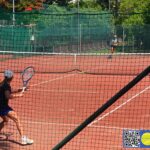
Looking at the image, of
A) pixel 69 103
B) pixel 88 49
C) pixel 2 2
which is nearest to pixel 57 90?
pixel 69 103

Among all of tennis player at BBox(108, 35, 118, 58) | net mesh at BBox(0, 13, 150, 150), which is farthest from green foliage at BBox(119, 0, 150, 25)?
net mesh at BBox(0, 13, 150, 150)

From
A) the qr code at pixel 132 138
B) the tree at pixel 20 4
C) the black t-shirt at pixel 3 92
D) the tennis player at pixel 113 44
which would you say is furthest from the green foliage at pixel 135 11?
the qr code at pixel 132 138

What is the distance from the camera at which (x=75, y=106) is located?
41.8ft

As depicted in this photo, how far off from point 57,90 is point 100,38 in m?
13.5

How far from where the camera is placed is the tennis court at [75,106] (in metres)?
8.98

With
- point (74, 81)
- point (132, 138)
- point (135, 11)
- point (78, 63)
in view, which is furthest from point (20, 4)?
point (132, 138)

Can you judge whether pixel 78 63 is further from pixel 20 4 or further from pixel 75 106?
pixel 20 4

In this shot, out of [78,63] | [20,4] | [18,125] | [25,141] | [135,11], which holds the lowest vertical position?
[25,141]

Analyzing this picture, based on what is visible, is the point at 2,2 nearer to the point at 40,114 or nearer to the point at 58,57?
the point at 58,57

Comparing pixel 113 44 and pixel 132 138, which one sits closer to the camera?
pixel 132 138

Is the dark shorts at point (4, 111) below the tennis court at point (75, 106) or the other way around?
the other way around

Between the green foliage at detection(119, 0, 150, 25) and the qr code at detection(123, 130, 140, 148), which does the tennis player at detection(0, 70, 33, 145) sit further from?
the green foliage at detection(119, 0, 150, 25)

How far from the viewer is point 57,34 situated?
27.6 m

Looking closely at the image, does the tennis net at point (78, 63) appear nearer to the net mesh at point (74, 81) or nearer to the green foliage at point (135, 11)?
the net mesh at point (74, 81)
